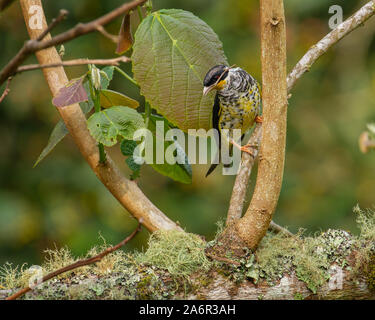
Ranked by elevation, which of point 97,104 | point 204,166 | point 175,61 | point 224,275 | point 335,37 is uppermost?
point 204,166

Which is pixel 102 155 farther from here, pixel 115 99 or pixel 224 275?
pixel 224 275

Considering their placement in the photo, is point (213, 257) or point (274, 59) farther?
point (213, 257)

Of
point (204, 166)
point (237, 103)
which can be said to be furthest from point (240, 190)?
point (204, 166)

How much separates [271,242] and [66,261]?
1.91ft

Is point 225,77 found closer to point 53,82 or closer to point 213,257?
A: point 53,82

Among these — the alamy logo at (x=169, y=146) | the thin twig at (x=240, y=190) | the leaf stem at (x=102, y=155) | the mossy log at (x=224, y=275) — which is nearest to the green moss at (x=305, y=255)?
the mossy log at (x=224, y=275)

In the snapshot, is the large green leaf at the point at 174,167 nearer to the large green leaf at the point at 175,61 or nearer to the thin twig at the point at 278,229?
the large green leaf at the point at 175,61

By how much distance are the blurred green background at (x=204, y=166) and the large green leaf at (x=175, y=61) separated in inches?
89.2

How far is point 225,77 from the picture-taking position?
7.22 feet

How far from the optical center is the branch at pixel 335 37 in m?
1.71

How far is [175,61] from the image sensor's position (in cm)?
163

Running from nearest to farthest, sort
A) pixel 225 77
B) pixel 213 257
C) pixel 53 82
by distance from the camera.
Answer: pixel 213 257, pixel 53 82, pixel 225 77

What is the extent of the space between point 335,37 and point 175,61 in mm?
526
